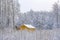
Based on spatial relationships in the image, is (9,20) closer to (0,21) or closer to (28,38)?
(0,21)

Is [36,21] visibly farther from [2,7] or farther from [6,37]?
[6,37]

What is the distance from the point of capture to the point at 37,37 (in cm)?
446

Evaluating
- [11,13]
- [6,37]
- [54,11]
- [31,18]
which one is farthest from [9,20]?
[6,37]

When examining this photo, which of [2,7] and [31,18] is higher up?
[2,7]

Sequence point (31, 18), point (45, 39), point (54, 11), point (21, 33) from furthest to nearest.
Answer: point (31, 18) → point (54, 11) → point (21, 33) → point (45, 39)

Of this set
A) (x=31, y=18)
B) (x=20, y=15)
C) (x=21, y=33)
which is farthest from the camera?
(x=20, y=15)

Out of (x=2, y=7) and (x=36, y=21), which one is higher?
(x=2, y=7)

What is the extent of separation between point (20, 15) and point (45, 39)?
6879 millimetres

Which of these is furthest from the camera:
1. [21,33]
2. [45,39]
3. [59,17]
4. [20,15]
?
[20,15]

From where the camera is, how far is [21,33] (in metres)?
4.69

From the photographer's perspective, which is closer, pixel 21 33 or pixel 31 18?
pixel 21 33

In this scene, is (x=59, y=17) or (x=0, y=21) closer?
(x=59, y=17)

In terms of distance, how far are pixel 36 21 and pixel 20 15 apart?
5.50 feet

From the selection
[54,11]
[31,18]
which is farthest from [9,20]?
[54,11]
